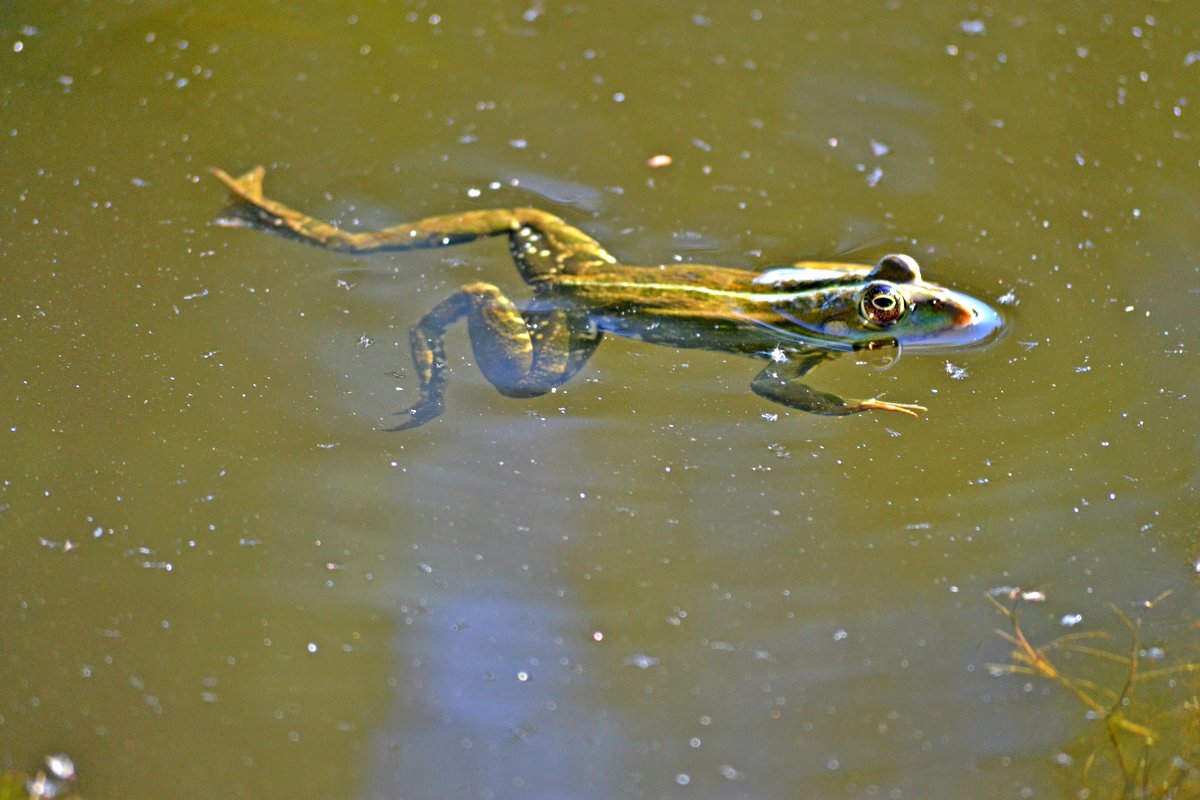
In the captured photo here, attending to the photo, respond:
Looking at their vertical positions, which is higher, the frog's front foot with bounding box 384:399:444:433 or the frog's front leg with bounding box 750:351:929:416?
the frog's front leg with bounding box 750:351:929:416

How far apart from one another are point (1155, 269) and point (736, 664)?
2329mm

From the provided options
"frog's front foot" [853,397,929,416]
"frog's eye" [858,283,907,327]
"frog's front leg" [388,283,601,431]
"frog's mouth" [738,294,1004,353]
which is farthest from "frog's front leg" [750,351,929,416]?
"frog's front leg" [388,283,601,431]

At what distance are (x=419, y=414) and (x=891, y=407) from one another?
63.1 inches

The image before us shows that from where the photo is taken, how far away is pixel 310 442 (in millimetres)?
3352

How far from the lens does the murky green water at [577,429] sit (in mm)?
2744

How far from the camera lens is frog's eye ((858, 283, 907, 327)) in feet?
11.3

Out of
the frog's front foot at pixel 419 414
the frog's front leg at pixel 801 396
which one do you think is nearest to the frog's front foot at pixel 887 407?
the frog's front leg at pixel 801 396

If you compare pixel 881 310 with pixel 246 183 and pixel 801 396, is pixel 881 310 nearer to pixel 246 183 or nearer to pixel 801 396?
pixel 801 396

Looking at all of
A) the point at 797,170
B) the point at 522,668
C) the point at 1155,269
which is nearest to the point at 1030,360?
the point at 1155,269

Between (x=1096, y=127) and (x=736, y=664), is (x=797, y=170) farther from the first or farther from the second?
(x=736, y=664)

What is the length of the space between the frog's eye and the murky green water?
242mm

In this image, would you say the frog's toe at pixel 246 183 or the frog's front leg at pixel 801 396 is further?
the frog's toe at pixel 246 183

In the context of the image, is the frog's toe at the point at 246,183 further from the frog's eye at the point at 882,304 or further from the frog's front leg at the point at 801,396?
the frog's eye at the point at 882,304

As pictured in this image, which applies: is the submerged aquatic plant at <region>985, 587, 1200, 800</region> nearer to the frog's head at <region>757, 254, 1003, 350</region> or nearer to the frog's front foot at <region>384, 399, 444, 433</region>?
the frog's head at <region>757, 254, 1003, 350</region>
